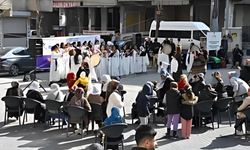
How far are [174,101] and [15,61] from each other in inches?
514

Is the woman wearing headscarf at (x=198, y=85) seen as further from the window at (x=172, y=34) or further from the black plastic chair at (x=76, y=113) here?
the window at (x=172, y=34)

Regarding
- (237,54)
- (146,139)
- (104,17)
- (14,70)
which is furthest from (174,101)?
(104,17)

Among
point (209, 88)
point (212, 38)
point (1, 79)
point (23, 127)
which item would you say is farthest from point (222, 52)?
point (23, 127)

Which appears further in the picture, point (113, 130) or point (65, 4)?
point (65, 4)

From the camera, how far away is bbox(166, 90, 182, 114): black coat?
1048 centimetres

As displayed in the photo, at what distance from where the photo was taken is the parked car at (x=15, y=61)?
2136 cm

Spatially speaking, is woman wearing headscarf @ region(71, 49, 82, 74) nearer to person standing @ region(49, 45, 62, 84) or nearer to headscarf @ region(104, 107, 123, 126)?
person standing @ region(49, 45, 62, 84)

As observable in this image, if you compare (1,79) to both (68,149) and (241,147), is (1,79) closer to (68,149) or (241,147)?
(68,149)

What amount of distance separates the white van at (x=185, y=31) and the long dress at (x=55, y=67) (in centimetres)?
1396

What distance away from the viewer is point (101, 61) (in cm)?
2017

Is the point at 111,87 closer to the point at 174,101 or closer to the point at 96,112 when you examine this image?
the point at 96,112

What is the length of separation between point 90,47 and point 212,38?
6.72m

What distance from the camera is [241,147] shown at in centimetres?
1008

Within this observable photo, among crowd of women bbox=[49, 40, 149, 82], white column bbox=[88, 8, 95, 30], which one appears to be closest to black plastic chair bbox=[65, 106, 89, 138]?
crowd of women bbox=[49, 40, 149, 82]
